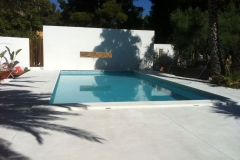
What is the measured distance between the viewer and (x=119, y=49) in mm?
20141

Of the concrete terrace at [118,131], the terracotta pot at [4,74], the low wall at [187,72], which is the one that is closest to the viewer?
the concrete terrace at [118,131]

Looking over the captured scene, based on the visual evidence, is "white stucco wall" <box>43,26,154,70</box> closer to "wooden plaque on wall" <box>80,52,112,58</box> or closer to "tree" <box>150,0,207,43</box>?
"wooden plaque on wall" <box>80,52,112,58</box>

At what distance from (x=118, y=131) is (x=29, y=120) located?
1.93 metres

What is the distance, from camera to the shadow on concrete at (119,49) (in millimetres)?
19688

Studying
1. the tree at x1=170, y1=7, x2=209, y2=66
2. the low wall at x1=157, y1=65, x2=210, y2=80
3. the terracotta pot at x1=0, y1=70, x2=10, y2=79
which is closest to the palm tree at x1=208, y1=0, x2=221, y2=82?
the low wall at x1=157, y1=65, x2=210, y2=80

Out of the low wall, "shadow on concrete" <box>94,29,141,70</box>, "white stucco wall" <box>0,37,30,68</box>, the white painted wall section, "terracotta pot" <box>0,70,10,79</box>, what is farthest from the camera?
the white painted wall section

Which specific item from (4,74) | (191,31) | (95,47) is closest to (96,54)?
(95,47)

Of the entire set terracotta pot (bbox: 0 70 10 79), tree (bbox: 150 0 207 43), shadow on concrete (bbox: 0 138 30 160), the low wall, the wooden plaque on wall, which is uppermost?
tree (bbox: 150 0 207 43)

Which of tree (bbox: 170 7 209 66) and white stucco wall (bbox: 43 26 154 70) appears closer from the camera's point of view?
tree (bbox: 170 7 209 66)

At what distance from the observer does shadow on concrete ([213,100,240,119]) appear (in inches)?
234

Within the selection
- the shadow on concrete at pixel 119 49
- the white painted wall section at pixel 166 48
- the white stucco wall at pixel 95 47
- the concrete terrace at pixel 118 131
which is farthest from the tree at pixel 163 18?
the concrete terrace at pixel 118 131

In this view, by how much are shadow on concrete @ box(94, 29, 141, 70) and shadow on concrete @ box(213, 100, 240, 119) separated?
45.0 ft

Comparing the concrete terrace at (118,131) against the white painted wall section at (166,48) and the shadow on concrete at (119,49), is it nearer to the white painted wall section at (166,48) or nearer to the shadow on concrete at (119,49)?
the shadow on concrete at (119,49)

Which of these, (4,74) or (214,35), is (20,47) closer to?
(4,74)
